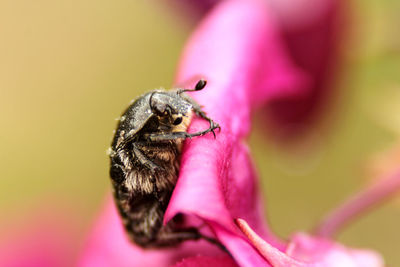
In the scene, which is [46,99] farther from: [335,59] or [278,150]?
[335,59]

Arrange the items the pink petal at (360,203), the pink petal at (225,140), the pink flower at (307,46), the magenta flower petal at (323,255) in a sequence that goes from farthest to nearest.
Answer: the pink flower at (307,46) → the pink petal at (360,203) → the magenta flower petal at (323,255) → the pink petal at (225,140)

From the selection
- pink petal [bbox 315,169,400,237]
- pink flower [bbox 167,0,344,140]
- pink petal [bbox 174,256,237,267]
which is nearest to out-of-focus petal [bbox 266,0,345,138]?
pink flower [bbox 167,0,344,140]

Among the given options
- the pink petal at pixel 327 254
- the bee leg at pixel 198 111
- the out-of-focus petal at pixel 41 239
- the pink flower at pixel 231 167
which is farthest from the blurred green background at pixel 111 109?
the bee leg at pixel 198 111

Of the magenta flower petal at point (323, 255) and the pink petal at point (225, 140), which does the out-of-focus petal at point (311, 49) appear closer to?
the pink petal at point (225, 140)

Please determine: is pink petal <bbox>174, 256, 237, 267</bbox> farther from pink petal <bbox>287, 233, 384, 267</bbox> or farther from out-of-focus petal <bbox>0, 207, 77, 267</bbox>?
out-of-focus petal <bbox>0, 207, 77, 267</bbox>

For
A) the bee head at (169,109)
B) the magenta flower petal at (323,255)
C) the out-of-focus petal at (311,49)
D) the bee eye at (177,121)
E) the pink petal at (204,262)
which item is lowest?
the magenta flower petal at (323,255)
